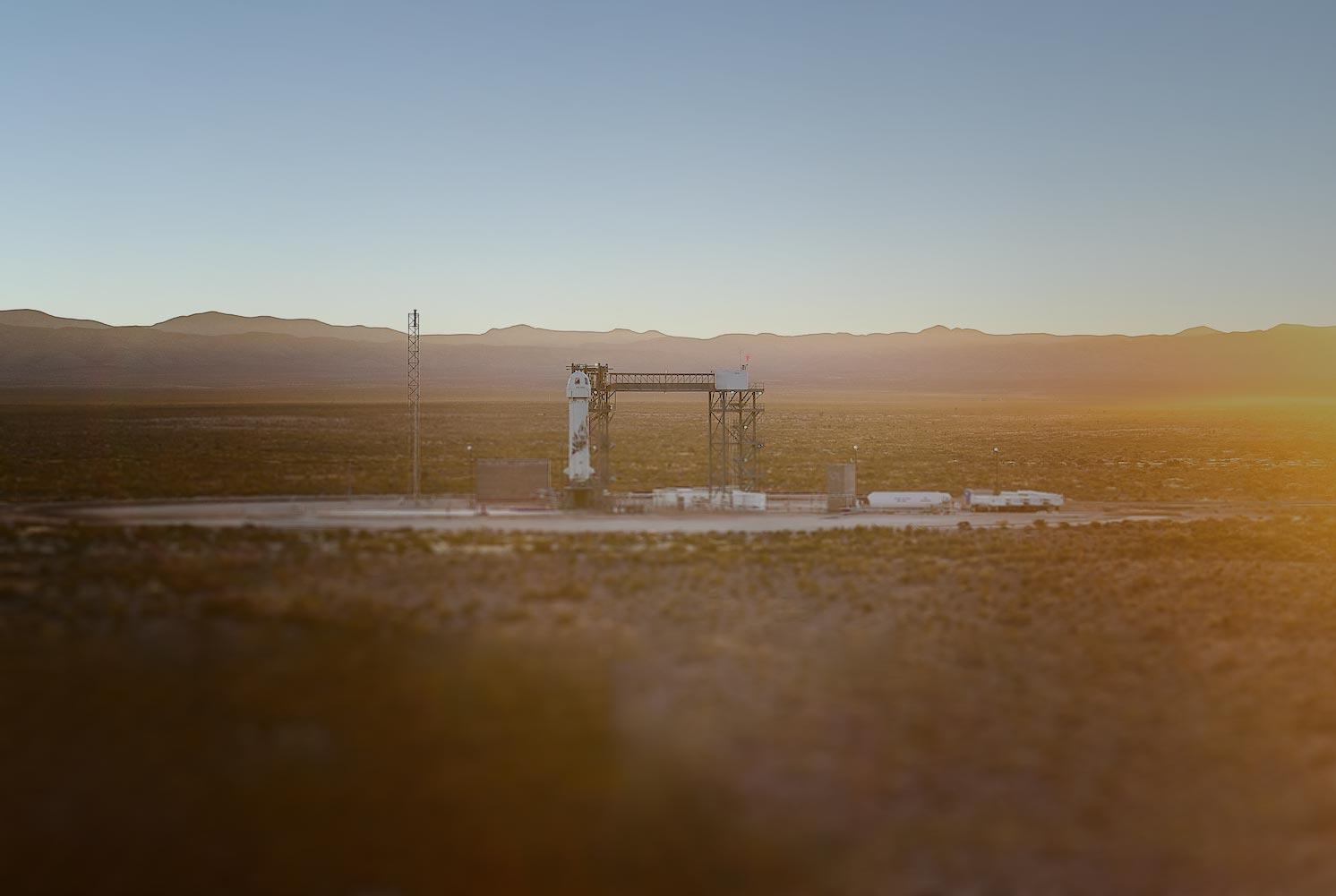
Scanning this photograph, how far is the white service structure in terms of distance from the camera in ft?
121

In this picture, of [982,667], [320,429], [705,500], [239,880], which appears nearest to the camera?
[239,880]

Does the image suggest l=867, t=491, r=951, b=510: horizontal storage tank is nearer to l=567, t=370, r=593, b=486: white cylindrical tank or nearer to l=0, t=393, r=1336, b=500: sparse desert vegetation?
l=0, t=393, r=1336, b=500: sparse desert vegetation

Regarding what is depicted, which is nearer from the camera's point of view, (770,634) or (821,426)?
(770,634)

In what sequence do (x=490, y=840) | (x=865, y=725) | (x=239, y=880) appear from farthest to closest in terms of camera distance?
(x=865, y=725) → (x=490, y=840) → (x=239, y=880)

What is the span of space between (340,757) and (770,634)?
27.1 feet

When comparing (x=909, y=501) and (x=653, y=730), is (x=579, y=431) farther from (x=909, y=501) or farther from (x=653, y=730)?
(x=653, y=730)

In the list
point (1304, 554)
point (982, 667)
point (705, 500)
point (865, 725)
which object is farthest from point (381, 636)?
point (1304, 554)

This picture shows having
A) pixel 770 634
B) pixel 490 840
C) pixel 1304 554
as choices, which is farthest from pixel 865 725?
pixel 1304 554

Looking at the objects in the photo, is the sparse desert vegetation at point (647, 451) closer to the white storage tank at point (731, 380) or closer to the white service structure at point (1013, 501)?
the white service structure at point (1013, 501)

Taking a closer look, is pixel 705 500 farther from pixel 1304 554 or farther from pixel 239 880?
pixel 239 880

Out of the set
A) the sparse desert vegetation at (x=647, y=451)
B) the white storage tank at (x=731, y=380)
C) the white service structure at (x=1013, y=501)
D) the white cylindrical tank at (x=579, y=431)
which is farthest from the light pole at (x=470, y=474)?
the white service structure at (x=1013, y=501)

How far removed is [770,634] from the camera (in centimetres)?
1838

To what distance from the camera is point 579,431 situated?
36.5 metres

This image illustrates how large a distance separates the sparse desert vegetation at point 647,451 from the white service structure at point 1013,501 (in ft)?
20.6
